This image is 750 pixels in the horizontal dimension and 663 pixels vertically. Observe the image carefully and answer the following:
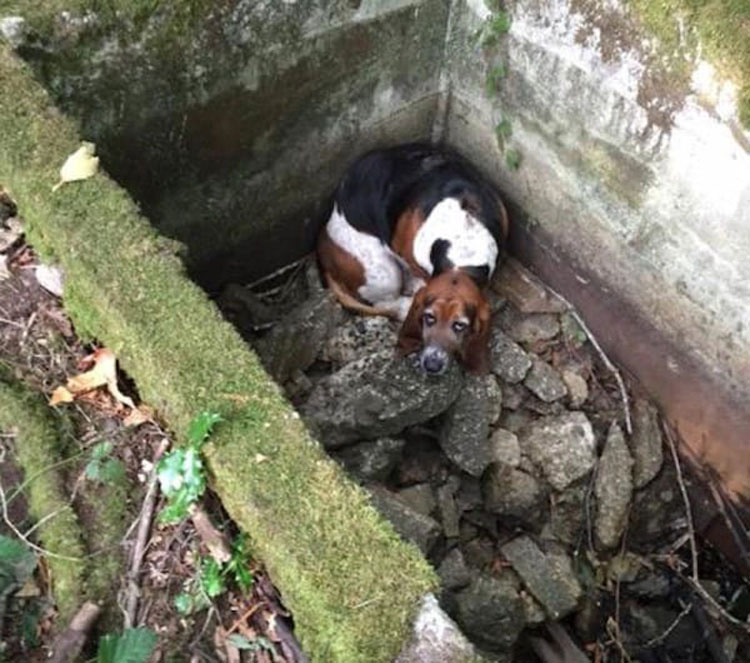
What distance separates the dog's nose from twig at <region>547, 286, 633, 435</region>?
84cm

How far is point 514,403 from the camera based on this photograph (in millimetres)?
4922

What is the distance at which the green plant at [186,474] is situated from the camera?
7.99ft

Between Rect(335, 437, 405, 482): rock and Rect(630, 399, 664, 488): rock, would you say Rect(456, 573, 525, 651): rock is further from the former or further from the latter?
Rect(630, 399, 664, 488): rock

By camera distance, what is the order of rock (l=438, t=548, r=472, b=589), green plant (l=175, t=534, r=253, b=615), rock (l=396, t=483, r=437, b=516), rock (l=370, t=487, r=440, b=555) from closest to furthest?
green plant (l=175, t=534, r=253, b=615)
rock (l=370, t=487, r=440, b=555)
rock (l=438, t=548, r=472, b=589)
rock (l=396, t=483, r=437, b=516)

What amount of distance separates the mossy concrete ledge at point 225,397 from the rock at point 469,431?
2132 mm

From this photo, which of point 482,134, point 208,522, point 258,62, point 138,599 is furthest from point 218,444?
point 482,134

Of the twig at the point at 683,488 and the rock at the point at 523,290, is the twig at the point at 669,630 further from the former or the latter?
the rock at the point at 523,290

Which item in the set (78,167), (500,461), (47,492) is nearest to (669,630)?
(500,461)

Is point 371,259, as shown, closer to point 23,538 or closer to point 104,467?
point 104,467

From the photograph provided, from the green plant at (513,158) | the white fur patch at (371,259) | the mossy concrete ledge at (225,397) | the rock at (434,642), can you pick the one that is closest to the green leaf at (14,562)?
the mossy concrete ledge at (225,397)

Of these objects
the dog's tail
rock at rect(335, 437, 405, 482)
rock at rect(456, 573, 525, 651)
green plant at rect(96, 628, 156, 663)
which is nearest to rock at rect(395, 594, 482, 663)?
green plant at rect(96, 628, 156, 663)

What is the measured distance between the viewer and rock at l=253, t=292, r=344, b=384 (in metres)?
4.84

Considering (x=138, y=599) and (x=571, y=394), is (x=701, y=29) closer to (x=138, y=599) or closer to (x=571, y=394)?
(x=571, y=394)

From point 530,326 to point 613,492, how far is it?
97 centimetres
